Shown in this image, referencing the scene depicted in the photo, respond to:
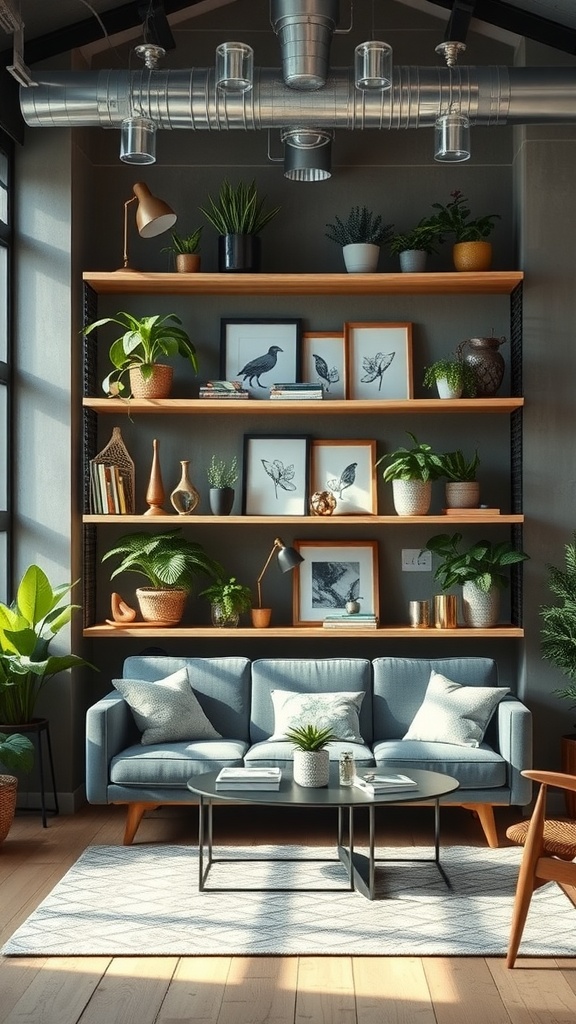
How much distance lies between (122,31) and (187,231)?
111cm

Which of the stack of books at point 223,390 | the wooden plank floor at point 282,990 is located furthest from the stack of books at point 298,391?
the wooden plank floor at point 282,990

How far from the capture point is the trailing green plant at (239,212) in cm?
609

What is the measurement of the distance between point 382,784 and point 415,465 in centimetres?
191

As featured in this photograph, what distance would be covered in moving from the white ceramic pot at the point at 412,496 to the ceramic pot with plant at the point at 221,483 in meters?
0.88

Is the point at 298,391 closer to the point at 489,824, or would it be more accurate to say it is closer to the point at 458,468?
the point at 458,468

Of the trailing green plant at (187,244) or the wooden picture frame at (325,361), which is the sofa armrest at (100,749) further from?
the trailing green plant at (187,244)

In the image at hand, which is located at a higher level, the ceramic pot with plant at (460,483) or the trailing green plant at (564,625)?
the ceramic pot with plant at (460,483)

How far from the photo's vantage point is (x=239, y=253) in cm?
604

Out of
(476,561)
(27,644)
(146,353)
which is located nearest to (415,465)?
(476,561)

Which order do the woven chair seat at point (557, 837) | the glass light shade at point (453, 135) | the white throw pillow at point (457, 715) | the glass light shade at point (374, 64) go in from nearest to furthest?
the woven chair seat at point (557, 837), the glass light shade at point (374, 64), the glass light shade at point (453, 135), the white throw pillow at point (457, 715)

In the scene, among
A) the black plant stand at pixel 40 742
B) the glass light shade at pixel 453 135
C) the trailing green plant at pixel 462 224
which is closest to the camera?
the glass light shade at pixel 453 135

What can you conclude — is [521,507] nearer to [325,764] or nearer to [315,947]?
[325,764]

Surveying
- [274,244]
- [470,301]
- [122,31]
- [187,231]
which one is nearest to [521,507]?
[470,301]

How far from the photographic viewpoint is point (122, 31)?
6.24 metres
